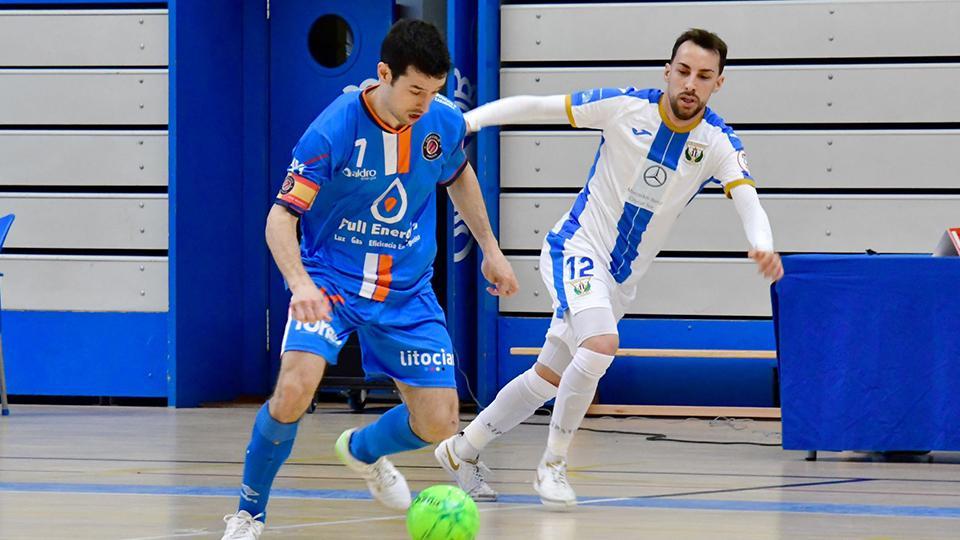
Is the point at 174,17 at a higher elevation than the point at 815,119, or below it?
higher

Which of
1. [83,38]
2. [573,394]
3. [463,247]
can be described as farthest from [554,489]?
[83,38]

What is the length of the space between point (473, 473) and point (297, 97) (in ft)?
17.7

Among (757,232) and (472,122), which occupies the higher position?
→ (472,122)

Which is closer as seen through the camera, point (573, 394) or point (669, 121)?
point (573, 394)

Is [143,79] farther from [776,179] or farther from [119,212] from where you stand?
[776,179]

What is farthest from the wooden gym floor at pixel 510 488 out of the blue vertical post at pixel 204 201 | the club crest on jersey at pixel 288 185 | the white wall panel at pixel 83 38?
the white wall panel at pixel 83 38

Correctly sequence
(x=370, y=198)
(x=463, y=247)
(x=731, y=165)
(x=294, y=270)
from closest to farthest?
(x=294, y=270)
(x=370, y=198)
(x=731, y=165)
(x=463, y=247)

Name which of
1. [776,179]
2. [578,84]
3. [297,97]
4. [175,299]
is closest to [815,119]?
[776,179]

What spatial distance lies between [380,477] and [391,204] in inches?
33.1

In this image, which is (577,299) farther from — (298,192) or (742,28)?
(742,28)

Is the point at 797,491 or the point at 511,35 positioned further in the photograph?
the point at 511,35

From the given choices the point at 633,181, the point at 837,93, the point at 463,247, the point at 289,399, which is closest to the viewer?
the point at 289,399

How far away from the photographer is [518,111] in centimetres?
493

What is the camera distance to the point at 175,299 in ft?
30.2
